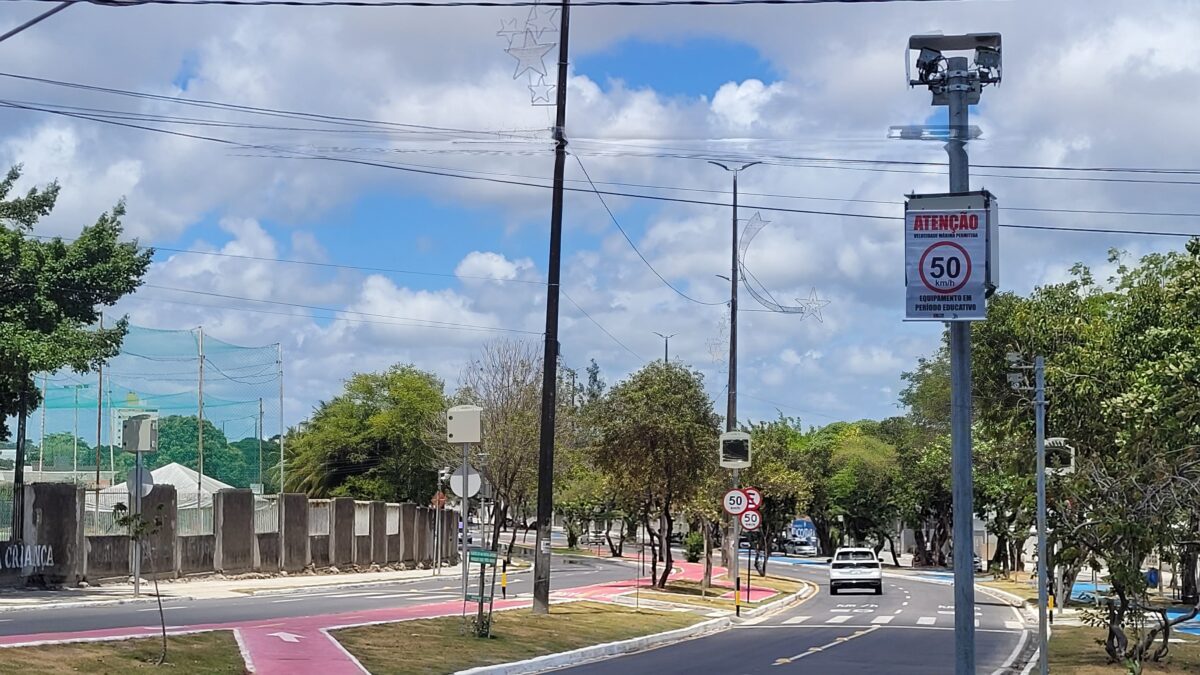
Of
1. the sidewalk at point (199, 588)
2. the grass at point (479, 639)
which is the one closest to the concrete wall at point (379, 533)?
the sidewalk at point (199, 588)

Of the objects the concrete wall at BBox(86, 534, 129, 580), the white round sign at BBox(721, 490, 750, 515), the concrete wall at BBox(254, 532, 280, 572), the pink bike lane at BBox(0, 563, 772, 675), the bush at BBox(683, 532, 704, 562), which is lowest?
the bush at BBox(683, 532, 704, 562)

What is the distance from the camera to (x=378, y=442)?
80.0 metres

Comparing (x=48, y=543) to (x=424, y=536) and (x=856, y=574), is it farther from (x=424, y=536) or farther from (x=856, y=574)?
(x=856, y=574)

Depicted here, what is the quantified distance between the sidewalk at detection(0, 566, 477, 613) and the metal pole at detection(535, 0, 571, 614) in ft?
33.5

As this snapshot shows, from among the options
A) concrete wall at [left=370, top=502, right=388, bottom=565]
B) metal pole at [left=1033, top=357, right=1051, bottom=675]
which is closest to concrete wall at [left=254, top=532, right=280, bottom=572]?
concrete wall at [left=370, top=502, right=388, bottom=565]

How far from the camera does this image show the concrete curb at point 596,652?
19938 millimetres

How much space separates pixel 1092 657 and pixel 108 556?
2618cm

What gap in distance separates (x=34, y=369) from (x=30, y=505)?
5.05 metres

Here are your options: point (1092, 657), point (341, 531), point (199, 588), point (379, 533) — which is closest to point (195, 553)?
point (199, 588)

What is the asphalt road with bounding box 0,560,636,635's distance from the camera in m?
23.8

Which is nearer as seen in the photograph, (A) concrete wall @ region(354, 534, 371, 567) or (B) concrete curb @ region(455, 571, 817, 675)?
(B) concrete curb @ region(455, 571, 817, 675)

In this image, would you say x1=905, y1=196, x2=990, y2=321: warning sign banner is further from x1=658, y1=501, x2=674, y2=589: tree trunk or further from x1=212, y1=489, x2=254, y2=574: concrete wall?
x1=212, y1=489, x2=254, y2=574: concrete wall

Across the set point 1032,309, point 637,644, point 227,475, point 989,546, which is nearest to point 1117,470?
point 637,644

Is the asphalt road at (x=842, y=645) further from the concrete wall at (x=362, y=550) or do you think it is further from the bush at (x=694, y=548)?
the bush at (x=694, y=548)
